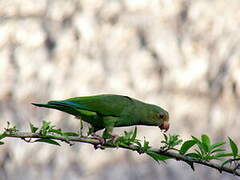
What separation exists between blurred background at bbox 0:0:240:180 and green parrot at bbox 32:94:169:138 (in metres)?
2.61

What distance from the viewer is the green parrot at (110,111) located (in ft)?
5.20

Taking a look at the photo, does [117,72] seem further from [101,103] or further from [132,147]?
[132,147]

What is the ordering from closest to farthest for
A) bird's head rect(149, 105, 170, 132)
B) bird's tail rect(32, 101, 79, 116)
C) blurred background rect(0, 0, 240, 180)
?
bird's tail rect(32, 101, 79, 116) < bird's head rect(149, 105, 170, 132) < blurred background rect(0, 0, 240, 180)

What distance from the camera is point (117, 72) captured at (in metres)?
4.66

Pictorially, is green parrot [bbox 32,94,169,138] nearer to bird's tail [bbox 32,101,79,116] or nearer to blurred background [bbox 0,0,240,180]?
bird's tail [bbox 32,101,79,116]

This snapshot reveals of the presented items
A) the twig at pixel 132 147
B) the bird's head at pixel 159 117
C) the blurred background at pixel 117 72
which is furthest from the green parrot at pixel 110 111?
the blurred background at pixel 117 72

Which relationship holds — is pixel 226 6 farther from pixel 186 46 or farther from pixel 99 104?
pixel 99 104

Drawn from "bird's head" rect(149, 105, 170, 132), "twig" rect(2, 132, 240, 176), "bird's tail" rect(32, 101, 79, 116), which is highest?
"bird's tail" rect(32, 101, 79, 116)

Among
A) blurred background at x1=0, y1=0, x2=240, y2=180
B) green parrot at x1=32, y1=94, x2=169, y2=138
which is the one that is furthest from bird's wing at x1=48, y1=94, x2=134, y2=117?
blurred background at x1=0, y1=0, x2=240, y2=180

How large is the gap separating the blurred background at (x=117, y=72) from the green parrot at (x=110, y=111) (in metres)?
2.61

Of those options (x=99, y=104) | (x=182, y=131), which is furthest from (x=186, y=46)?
(x=99, y=104)

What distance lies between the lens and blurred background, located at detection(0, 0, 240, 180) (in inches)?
181

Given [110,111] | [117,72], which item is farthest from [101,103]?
[117,72]

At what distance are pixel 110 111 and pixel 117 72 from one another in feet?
9.48
